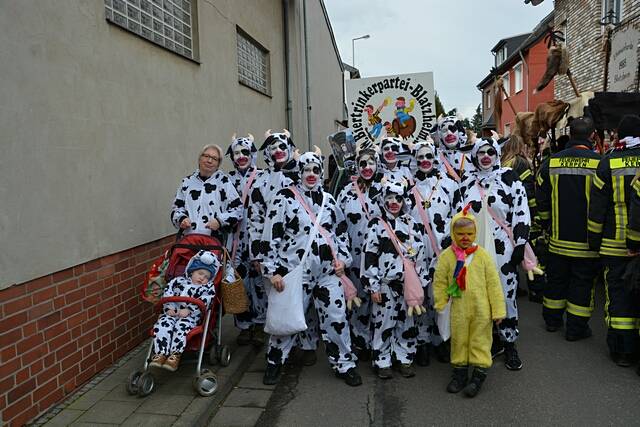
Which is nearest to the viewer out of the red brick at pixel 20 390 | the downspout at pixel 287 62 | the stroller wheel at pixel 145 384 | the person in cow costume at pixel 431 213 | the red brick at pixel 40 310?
the red brick at pixel 20 390

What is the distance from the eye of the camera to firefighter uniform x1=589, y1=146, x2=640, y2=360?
4.51m

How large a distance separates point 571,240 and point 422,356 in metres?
1.91

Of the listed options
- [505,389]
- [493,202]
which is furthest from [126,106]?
[505,389]

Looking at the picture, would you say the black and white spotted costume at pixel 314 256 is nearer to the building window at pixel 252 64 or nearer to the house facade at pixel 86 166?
the house facade at pixel 86 166

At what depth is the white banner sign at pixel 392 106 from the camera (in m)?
7.29

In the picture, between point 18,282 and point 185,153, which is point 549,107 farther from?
point 18,282

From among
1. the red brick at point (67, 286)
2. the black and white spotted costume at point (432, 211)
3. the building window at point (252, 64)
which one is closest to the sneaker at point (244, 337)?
the black and white spotted costume at point (432, 211)

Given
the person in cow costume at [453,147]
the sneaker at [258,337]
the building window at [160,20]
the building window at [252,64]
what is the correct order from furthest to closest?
the building window at [252,64]
the person in cow costume at [453,147]
the sneaker at [258,337]
the building window at [160,20]

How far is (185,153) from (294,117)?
5.97 m

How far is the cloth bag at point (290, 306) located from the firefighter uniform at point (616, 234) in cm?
262

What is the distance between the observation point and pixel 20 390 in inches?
134

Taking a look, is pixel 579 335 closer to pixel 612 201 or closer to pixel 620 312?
pixel 620 312

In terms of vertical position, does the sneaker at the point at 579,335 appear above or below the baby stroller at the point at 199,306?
below

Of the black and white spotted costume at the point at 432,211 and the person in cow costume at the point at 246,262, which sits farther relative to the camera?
the person in cow costume at the point at 246,262
